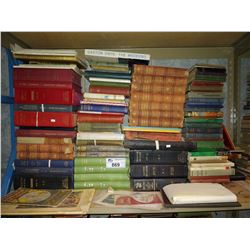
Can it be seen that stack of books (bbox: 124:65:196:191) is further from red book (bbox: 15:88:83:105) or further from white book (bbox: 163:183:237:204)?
red book (bbox: 15:88:83:105)

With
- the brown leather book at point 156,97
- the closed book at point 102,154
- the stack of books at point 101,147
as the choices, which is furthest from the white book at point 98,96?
the closed book at point 102,154

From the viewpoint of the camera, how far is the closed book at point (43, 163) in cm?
134

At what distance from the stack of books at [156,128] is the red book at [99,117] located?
0.08 metres

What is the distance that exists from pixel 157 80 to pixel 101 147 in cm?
49

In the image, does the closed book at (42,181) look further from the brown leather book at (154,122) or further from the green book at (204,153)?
the green book at (204,153)

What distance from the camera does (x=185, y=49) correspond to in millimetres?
1644

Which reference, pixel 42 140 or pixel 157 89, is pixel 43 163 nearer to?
pixel 42 140

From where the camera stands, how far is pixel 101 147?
1373 millimetres

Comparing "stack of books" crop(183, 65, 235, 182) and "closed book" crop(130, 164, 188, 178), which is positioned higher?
"stack of books" crop(183, 65, 235, 182)

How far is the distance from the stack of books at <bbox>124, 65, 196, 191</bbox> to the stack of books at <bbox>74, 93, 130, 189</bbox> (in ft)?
0.18

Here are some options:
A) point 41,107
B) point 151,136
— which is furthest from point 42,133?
point 151,136

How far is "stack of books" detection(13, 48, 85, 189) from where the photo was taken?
133 centimetres

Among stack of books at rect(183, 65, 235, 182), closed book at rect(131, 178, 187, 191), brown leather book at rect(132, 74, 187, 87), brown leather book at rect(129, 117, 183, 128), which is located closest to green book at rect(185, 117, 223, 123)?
stack of books at rect(183, 65, 235, 182)
